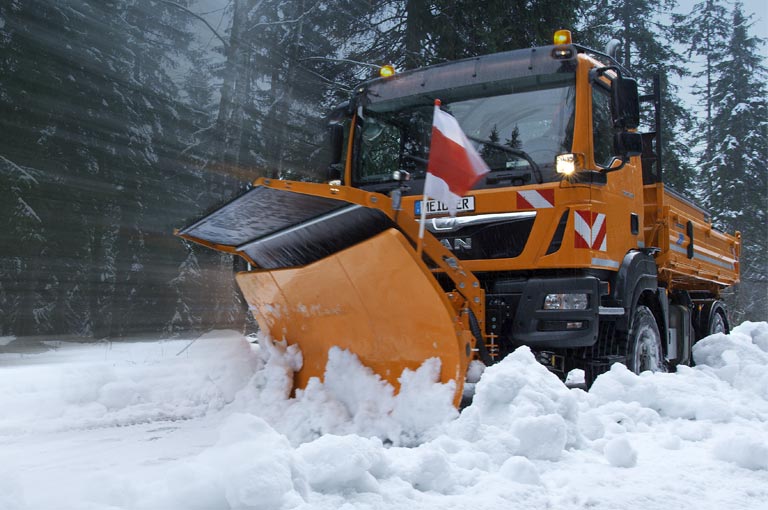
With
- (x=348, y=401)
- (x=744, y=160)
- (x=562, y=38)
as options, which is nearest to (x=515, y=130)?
(x=562, y=38)

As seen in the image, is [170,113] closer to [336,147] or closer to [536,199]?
[336,147]

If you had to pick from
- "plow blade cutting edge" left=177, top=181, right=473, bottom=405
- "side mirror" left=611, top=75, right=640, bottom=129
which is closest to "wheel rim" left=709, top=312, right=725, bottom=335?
"side mirror" left=611, top=75, right=640, bottom=129

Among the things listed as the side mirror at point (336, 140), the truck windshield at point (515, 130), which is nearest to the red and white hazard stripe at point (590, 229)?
the truck windshield at point (515, 130)

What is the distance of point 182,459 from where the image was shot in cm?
383

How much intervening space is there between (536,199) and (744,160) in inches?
1154

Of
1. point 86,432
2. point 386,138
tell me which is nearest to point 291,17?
point 386,138

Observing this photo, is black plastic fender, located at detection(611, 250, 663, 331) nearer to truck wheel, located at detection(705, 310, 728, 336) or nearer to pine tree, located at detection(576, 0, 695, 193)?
truck wheel, located at detection(705, 310, 728, 336)

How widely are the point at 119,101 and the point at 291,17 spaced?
6.47 m

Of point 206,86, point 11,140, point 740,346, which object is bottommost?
point 740,346

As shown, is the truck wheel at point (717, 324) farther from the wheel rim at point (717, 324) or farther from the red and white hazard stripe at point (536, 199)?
the red and white hazard stripe at point (536, 199)

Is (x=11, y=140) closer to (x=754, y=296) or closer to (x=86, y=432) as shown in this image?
(x=86, y=432)

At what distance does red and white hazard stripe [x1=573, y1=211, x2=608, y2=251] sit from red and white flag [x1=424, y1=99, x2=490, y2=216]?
0.93m

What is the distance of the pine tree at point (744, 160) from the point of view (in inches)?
1162

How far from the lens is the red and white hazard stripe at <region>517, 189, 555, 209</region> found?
16.9ft
